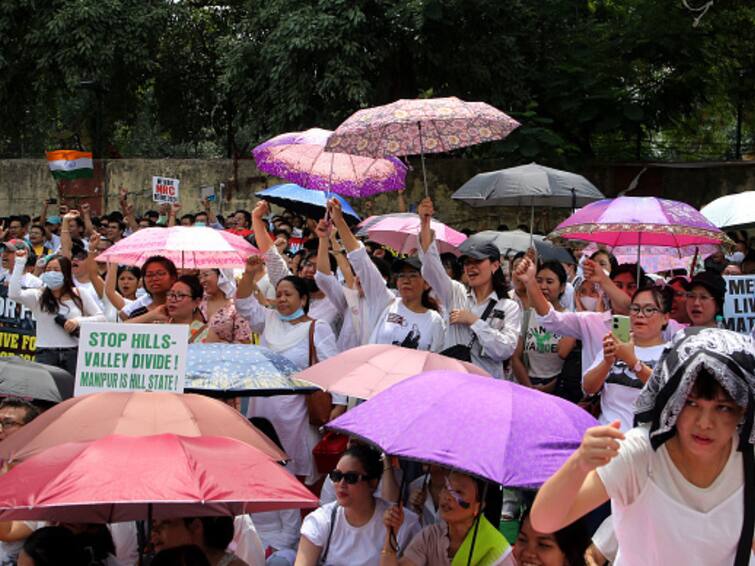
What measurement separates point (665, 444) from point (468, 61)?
1626 centimetres

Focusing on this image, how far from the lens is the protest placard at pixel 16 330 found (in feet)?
28.2

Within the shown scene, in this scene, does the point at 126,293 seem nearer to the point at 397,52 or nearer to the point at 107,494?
the point at 107,494

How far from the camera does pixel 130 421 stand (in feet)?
14.7

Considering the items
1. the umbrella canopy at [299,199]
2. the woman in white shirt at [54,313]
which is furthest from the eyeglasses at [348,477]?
the umbrella canopy at [299,199]

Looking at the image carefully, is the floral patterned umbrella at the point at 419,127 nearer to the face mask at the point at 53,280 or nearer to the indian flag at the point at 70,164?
the face mask at the point at 53,280

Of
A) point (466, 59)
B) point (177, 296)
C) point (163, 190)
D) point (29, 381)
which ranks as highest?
point (466, 59)

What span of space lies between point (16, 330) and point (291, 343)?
2454 millimetres

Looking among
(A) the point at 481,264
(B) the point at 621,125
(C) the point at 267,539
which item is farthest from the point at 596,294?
(B) the point at 621,125

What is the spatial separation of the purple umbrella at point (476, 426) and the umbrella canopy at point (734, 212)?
5.94 m

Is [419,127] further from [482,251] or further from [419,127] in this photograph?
[482,251]

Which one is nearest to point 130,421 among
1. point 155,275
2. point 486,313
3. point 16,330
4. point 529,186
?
point 486,313

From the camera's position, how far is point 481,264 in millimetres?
7422

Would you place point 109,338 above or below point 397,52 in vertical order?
below

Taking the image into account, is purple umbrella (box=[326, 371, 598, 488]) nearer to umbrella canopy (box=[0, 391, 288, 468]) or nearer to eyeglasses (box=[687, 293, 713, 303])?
umbrella canopy (box=[0, 391, 288, 468])
